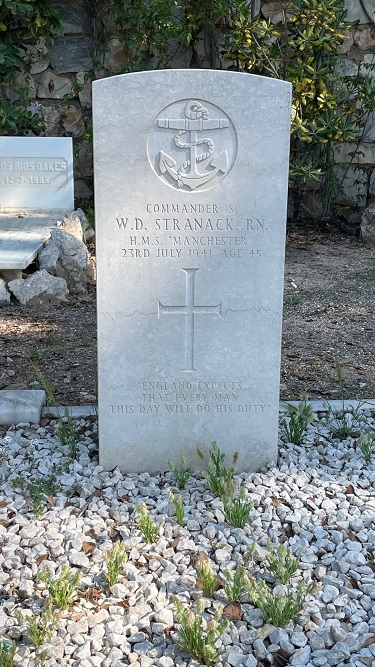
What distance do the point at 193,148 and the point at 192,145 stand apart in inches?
0.4

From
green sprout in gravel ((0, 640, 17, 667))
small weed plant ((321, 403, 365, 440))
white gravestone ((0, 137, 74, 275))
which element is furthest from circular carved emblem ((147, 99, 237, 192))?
white gravestone ((0, 137, 74, 275))

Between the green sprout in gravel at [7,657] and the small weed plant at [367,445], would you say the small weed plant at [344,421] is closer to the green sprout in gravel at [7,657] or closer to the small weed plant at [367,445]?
the small weed plant at [367,445]

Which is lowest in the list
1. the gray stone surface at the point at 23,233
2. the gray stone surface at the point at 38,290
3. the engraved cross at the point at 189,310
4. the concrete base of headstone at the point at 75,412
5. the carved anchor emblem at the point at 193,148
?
the concrete base of headstone at the point at 75,412

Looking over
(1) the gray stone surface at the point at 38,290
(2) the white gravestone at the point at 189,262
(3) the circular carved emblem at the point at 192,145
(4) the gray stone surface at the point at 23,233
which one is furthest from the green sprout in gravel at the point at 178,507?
(4) the gray stone surface at the point at 23,233

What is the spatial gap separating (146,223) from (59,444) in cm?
107

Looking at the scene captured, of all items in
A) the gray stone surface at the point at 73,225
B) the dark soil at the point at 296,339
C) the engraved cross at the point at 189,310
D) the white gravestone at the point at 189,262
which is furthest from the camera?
the gray stone surface at the point at 73,225

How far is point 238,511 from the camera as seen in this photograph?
8.96 feet

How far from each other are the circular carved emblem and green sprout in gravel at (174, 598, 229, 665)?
58.9 inches

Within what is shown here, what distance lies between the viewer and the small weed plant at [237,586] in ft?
7.68

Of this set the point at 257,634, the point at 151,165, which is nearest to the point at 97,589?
the point at 257,634

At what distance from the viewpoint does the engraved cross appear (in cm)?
302

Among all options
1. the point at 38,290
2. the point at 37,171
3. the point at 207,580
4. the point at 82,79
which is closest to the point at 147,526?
the point at 207,580

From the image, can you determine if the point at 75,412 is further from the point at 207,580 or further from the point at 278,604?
the point at 278,604

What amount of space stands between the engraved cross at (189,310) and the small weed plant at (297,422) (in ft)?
1.95
